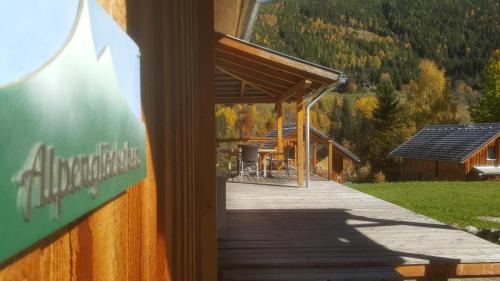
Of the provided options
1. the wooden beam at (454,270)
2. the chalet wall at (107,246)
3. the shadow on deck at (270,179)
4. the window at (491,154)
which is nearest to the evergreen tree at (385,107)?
the window at (491,154)

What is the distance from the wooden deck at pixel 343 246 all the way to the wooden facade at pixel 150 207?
62.5 inches

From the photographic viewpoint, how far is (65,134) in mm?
683

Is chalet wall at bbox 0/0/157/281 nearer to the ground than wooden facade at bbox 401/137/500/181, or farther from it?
farther from it

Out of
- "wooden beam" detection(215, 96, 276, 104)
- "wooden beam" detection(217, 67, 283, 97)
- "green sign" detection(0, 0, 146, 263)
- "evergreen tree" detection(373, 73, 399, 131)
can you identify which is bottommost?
"green sign" detection(0, 0, 146, 263)

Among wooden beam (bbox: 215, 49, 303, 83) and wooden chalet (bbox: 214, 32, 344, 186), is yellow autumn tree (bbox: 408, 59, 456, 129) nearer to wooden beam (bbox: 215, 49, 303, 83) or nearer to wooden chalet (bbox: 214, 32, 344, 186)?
wooden chalet (bbox: 214, 32, 344, 186)

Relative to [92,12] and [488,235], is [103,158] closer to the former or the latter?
[92,12]

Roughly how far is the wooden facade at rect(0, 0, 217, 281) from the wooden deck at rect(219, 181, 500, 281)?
1.59 metres

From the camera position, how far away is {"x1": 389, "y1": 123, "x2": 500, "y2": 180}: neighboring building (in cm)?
3462

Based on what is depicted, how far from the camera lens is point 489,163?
35.4 meters

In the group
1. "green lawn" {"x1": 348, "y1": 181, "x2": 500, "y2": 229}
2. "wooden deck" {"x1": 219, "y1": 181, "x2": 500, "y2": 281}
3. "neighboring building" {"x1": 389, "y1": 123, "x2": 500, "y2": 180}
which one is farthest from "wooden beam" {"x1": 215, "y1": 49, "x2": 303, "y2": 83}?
"neighboring building" {"x1": 389, "y1": 123, "x2": 500, "y2": 180}

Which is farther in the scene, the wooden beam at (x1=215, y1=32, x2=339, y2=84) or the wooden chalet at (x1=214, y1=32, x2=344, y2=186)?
the wooden chalet at (x1=214, y1=32, x2=344, y2=186)

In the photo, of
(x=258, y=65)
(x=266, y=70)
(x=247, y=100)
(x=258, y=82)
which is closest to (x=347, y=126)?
(x=247, y=100)

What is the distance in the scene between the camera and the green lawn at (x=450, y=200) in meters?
13.9

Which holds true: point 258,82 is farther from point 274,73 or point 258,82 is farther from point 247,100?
point 247,100
